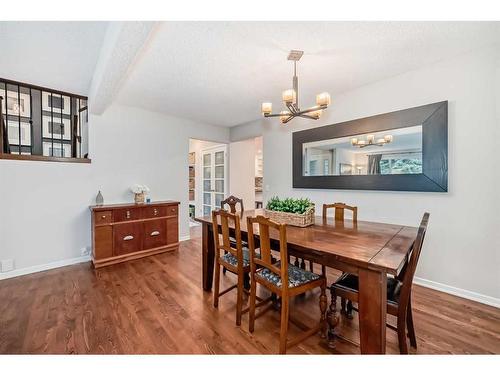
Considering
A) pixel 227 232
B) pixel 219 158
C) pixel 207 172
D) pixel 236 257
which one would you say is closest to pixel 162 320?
pixel 236 257

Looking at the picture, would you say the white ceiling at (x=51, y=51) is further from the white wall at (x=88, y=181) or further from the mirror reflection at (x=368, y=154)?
the mirror reflection at (x=368, y=154)

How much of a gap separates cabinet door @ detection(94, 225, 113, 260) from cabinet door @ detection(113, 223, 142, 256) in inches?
2.5

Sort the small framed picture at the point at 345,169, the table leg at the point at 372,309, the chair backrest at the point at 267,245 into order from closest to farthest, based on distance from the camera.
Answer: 1. the table leg at the point at 372,309
2. the chair backrest at the point at 267,245
3. the small framed picture at the point at 345,169

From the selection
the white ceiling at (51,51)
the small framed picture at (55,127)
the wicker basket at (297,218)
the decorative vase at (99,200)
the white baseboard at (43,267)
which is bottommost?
the white baseboard at (43,267)

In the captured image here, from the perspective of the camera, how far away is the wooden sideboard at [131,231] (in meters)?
3.15

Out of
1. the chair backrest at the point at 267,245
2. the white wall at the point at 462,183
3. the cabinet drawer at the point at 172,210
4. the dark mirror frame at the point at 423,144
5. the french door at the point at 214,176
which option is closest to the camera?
the chair backrest at the point at 267,245

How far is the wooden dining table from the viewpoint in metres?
1.29

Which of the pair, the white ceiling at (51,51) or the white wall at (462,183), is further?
the white wall at (462,183)

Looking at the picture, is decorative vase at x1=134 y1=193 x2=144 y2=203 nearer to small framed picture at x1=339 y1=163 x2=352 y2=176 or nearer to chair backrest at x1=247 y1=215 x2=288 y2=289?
chair backrest at x1=247 y1=215 x2=288 y2=289

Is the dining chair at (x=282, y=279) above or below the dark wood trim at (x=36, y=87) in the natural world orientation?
below

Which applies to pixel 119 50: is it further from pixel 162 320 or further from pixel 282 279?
→ pixel 162 320

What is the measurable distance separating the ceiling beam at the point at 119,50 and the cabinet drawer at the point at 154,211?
1692mm

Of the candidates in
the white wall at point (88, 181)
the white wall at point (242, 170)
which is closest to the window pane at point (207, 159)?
the white wall at point (242, 170)

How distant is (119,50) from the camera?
183cm
